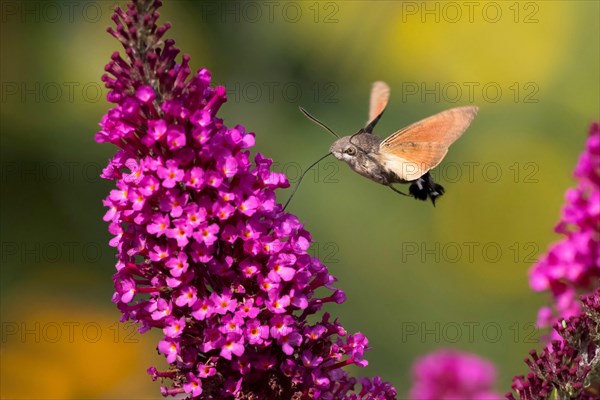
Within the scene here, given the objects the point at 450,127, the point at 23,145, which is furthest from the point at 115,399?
the point at 450,127

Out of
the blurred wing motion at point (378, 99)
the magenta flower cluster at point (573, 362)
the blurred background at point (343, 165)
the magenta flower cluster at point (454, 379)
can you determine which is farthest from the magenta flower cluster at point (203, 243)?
the blurred background at point (343, 165)

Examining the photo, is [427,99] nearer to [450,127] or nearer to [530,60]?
[530,60]

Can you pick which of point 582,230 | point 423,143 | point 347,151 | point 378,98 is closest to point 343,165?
point 378,98

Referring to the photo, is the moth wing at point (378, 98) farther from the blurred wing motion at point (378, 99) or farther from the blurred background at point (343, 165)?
the blurred background at point (343, 165)

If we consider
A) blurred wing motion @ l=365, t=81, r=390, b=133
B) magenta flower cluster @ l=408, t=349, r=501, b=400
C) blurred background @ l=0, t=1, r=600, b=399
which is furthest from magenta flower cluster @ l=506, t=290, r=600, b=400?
blurred background @ l=0, t=1, r=600, b=399

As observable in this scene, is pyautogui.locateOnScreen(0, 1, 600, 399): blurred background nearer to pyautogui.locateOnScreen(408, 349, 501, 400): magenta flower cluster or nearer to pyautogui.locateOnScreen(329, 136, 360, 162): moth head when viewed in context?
pyautogui.locateOnScreen(408, 349, 501, 400): magenta flower cluster

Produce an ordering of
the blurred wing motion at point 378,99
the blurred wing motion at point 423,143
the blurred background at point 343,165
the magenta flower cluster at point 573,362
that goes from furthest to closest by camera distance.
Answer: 1. the blurred background at point 343,165
2. the blurred wing motion at point 378,99
3. the blurred wing motion at point 423,143
4. the magenta flower cluster at point 573,362

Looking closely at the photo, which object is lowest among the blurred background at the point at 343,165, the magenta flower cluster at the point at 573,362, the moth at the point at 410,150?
the magenta flower cluster at the point at 573,362
